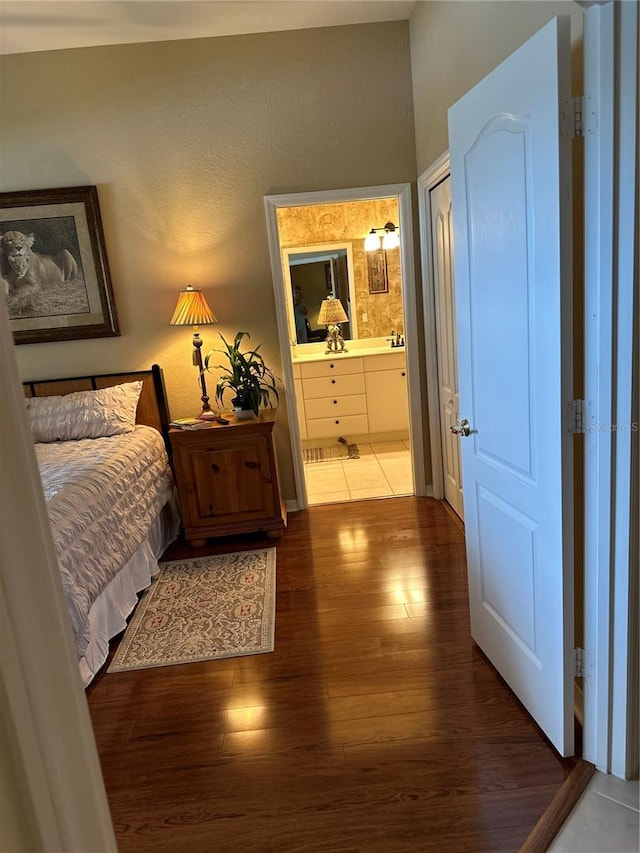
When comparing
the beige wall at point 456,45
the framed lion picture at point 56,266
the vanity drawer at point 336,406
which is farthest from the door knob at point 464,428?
the vanity drawer at point 336,406

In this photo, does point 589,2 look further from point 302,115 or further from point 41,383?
point 41,383

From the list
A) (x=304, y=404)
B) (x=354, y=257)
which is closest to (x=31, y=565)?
(x=304, y=404)

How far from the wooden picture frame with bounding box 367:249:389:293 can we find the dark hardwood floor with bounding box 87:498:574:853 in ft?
12.2

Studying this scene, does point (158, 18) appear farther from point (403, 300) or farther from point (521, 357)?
point (521, 357)

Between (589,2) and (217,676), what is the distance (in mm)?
2412

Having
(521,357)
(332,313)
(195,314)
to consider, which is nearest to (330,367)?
(332,313)

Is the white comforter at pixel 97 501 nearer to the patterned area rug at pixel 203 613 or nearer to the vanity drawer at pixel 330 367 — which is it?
the patterned area rug at pixel 203 613

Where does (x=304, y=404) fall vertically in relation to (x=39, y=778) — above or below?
below

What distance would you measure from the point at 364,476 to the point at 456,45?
3.00 metres

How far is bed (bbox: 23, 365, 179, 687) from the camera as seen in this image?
2.27 metres

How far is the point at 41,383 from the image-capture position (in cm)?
376

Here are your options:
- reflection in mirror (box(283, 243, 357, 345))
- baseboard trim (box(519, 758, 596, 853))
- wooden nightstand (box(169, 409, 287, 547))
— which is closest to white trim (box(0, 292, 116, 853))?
baseboard trim (box(519, 758, 596, 853))

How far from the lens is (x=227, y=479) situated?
3.46 metres

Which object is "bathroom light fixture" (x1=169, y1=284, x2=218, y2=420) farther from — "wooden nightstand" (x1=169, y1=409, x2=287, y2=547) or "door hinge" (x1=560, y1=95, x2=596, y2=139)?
"door hinge" (x1=560, y1=95, x2=596, y2=139)
